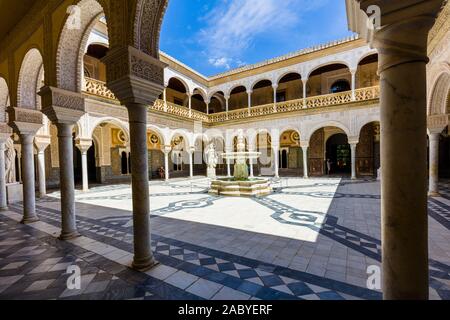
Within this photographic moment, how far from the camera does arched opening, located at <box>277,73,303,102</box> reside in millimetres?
18250

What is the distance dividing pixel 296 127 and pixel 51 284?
590 inches

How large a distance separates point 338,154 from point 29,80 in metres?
20.2

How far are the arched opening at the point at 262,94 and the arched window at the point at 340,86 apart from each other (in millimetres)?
5096

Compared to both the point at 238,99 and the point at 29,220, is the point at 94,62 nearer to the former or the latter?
the point at 29,220

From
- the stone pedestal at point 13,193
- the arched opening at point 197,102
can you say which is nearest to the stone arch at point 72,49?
the stone pedestal at point 13,193

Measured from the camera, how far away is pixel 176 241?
390cm

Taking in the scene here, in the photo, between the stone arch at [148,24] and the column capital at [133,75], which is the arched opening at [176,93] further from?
the column capital at [133,75]

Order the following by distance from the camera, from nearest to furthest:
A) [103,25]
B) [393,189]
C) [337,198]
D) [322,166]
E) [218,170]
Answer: [393,189] → [337,198] → [103,25] → [322,166] → [218,170]

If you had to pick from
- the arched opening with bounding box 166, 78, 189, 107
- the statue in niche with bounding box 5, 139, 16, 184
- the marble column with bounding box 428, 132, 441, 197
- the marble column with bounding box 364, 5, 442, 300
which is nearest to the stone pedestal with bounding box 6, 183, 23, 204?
the statue in niche with bounding box 5, 139, 16, 184

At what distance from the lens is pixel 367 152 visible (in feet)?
53.5

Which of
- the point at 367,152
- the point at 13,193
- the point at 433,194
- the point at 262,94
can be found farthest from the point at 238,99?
the point at 13,193

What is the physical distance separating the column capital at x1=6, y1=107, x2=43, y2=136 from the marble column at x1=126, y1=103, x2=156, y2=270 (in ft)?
13.5

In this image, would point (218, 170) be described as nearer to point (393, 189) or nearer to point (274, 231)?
point (274, 231)
